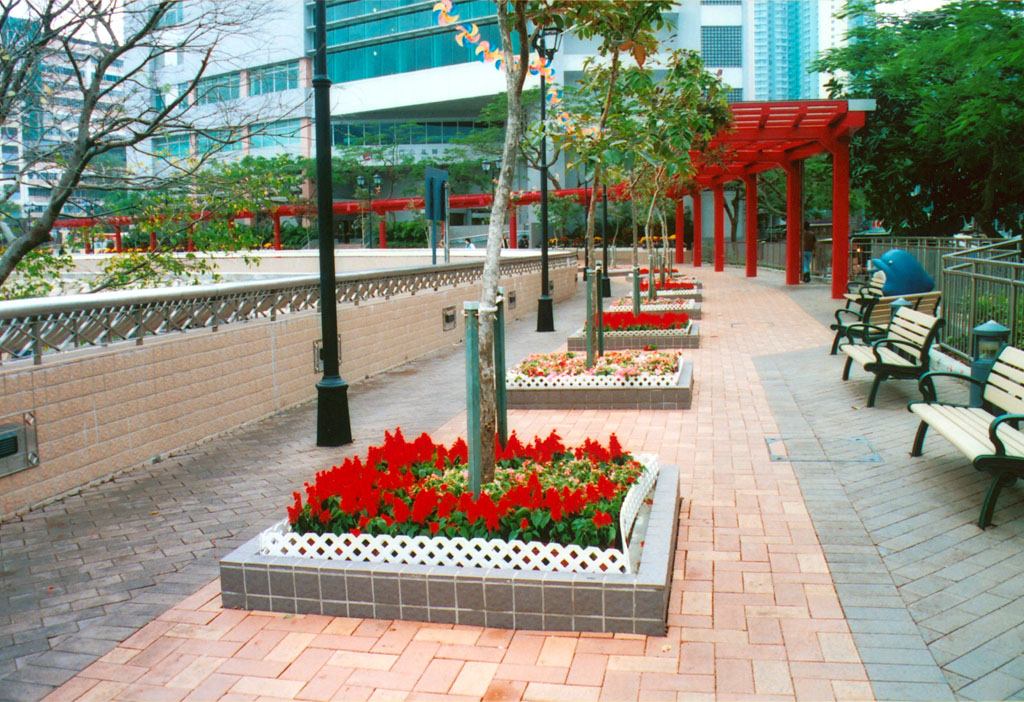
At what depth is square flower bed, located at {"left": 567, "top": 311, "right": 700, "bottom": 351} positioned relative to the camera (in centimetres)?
1415

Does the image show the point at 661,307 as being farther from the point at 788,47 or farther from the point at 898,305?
the point at 788,47

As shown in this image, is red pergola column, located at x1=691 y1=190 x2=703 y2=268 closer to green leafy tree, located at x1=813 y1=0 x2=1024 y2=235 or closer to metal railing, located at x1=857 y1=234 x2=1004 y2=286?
green leafy tree, located at x1=813 y1=0 x2=1024 y2=235

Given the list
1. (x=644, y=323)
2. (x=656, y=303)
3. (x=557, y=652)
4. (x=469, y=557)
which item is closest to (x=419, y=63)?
(x=656, y=303)

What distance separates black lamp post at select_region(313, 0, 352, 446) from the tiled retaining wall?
3.97 ft

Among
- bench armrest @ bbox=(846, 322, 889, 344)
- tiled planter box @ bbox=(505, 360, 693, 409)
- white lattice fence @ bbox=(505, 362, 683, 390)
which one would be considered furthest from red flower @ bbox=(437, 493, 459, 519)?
bench armrest @ bbox=(846, 322, 889, 344)

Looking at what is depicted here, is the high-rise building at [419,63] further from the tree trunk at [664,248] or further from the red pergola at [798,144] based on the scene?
the red pergola at [798,144]

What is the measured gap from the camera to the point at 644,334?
14.3 meters

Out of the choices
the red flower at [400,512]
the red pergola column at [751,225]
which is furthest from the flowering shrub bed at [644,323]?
the red pergola column at [751,225]

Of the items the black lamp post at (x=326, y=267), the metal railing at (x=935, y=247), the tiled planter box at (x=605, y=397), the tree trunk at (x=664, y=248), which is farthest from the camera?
the tree trunk at (x=664, y=248)

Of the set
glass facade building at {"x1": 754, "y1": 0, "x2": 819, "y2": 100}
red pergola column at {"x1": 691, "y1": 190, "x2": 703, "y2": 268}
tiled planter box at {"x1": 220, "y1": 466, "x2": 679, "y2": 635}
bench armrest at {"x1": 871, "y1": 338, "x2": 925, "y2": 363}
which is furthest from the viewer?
glass facade building at {"x1": 754, "y1": 0, "x2": 819, "y2": 100}

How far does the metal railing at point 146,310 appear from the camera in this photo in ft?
21.7

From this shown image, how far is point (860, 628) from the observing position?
172 inches

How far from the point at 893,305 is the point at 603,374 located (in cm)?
401

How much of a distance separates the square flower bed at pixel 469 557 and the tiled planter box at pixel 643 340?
28.3ft
